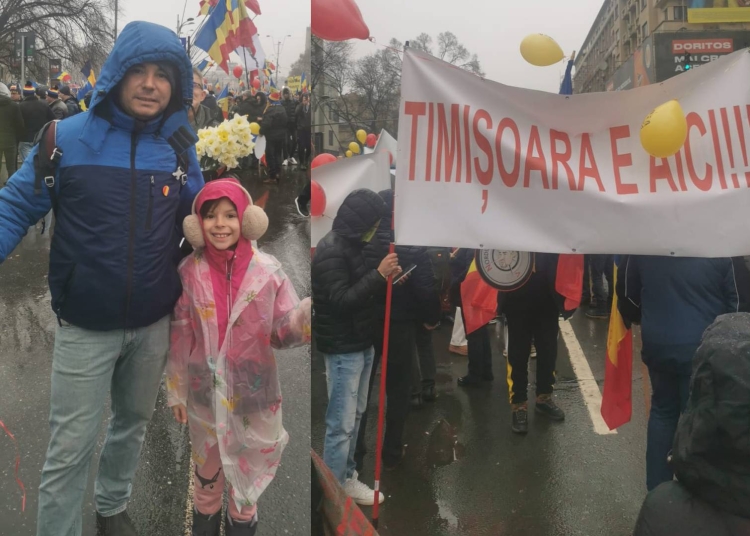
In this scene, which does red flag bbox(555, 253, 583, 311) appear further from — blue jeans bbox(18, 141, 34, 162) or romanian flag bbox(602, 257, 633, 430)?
blue jeans bbox(18, 141, 34, 162)

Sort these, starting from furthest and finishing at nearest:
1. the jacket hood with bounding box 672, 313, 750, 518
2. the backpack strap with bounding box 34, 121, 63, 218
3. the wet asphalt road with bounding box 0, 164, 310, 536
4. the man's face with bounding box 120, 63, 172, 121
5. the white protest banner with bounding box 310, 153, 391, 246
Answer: the white protest banner with bounding box 310, 153, 391, 246 → the wet asphalt road with bounding box 0, 164, 310, 536 → the man's face with bounding box 120, 63, 172, 121 → the backpack strap with bounding box 34, 121, 63, 218 → the jacket hood with bounding box 672, 313, 750, 518

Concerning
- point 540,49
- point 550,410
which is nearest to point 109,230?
point 540,49

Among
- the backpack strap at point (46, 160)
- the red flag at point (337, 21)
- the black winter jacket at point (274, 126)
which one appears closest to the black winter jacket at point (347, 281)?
the red flag at point (337, 21)

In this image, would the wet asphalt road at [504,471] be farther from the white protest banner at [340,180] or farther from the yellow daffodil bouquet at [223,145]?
the yellow daffodil bouquet at [223,145]

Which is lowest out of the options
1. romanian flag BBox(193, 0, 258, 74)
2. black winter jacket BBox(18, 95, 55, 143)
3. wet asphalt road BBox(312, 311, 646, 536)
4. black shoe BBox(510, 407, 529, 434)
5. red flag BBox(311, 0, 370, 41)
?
wet asphalt road BBox(312, 311, 646, 536)

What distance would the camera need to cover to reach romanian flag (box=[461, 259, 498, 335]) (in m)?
4.18

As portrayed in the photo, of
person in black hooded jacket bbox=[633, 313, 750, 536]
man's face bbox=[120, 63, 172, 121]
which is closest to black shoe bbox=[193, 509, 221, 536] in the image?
man's face bbox=[120, 63, 172, 121]

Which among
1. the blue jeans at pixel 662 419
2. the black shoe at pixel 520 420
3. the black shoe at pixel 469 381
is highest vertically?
the blue jeans at pixel 662 419

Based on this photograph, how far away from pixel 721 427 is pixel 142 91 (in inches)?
81.0

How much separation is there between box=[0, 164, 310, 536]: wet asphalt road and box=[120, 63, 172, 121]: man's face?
614 mm

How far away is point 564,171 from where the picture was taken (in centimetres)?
279

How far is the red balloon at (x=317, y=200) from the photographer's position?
3137mm

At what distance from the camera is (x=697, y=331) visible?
2.86m

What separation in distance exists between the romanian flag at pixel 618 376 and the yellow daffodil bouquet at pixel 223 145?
2145mm
